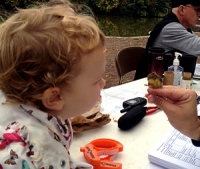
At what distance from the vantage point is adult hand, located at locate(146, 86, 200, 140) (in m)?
0.91

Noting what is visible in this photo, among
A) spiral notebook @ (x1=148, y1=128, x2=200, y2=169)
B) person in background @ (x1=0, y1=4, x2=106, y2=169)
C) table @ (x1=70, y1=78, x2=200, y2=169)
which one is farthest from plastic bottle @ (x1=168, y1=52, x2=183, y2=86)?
person in background @ (x1=0, y1=4, x2=106, y2=169)

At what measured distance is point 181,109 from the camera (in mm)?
915

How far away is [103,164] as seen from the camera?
85 centimetres

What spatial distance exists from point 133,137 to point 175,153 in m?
0.18

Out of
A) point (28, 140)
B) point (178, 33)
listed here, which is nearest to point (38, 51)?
point (28, 140)

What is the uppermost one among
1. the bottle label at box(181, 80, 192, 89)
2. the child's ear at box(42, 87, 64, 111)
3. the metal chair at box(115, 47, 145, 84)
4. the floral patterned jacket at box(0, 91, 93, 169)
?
the child's ear at box(42, 87, 64, 111)

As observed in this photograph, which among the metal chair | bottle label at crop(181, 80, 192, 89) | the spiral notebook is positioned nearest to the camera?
the spiral notebook

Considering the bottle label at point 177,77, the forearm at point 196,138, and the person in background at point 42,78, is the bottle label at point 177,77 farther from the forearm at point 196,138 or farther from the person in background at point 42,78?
the person in background at point 42,78

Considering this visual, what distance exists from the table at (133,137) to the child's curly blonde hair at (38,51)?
0.35 meters

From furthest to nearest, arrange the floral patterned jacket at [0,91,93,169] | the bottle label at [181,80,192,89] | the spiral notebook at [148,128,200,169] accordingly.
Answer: the bottle label at [181,80,192,89] → the spiral notebook at [148,128,200,169] → the floral patterned jacket at [0,91,93,169]

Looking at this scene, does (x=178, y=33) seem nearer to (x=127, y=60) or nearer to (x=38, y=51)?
(x=127, y=60)

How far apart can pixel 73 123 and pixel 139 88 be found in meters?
0.64

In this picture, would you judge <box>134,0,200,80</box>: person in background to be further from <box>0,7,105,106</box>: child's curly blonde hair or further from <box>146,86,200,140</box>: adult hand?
<box>0,7,105,106</box>: child's curly blonde hair

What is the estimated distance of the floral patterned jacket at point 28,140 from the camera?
2.01ft
